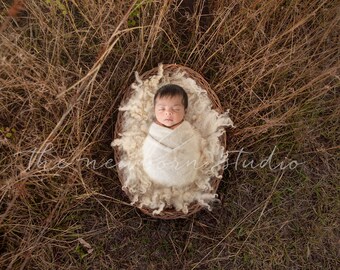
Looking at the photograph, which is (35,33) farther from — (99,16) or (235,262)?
(235,262)

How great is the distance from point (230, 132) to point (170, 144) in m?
0.41

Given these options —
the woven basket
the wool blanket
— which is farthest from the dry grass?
the wool blanket

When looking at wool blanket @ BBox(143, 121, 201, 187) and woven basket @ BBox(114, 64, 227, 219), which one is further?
woven basket @ BBox(114, 64, 227, 219)

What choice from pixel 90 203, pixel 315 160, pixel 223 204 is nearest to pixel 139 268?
pixel 90 203

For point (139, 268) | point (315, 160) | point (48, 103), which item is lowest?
point (139, 268)

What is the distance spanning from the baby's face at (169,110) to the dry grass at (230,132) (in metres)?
0.30

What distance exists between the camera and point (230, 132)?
1.82 m

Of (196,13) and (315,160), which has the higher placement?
(196,13)

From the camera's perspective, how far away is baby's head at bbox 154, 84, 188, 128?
1533mm

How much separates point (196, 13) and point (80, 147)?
2.95ft

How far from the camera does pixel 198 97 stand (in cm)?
174

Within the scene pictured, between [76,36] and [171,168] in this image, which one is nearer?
[171,168]

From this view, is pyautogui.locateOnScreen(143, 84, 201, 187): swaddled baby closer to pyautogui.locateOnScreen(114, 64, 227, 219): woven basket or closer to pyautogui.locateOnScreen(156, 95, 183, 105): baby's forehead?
pyautogui.locateOnScreen(156, 95, 183, 105): baby's forehead

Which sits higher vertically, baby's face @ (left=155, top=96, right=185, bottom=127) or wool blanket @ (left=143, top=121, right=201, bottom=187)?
baby's face @ (left=155, top=96, right=185, bottom=127)
